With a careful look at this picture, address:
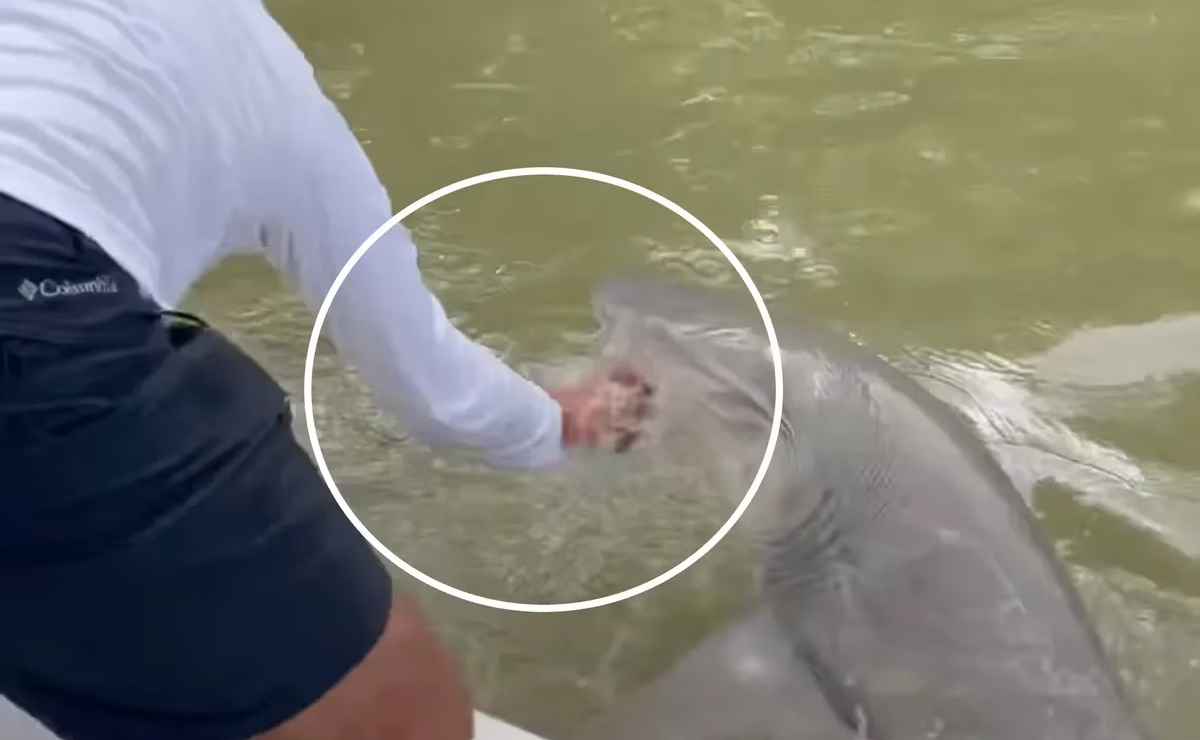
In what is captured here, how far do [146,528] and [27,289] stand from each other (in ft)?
0.44

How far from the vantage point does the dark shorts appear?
744mm

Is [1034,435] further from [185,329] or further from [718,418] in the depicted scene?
[185,329]

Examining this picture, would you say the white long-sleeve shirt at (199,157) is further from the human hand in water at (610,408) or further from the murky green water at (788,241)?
the murky green water at (788,241)

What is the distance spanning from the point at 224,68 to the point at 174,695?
1.12ft

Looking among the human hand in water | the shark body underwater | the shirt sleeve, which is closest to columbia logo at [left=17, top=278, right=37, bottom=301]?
the shirt sleeve

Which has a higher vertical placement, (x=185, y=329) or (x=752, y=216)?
(x=185, y=329)

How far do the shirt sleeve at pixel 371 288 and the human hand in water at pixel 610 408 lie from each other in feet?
0.23

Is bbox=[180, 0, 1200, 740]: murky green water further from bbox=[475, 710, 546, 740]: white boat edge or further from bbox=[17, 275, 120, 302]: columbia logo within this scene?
bbox=[17, 275, 120, 302]: columbia logo

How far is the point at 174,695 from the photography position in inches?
32.2

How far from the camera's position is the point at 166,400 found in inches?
31.1

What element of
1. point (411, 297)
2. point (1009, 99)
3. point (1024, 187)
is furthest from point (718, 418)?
point (1009, 99)

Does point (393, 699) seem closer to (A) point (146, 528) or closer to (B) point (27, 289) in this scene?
(A) point (146, 528)
